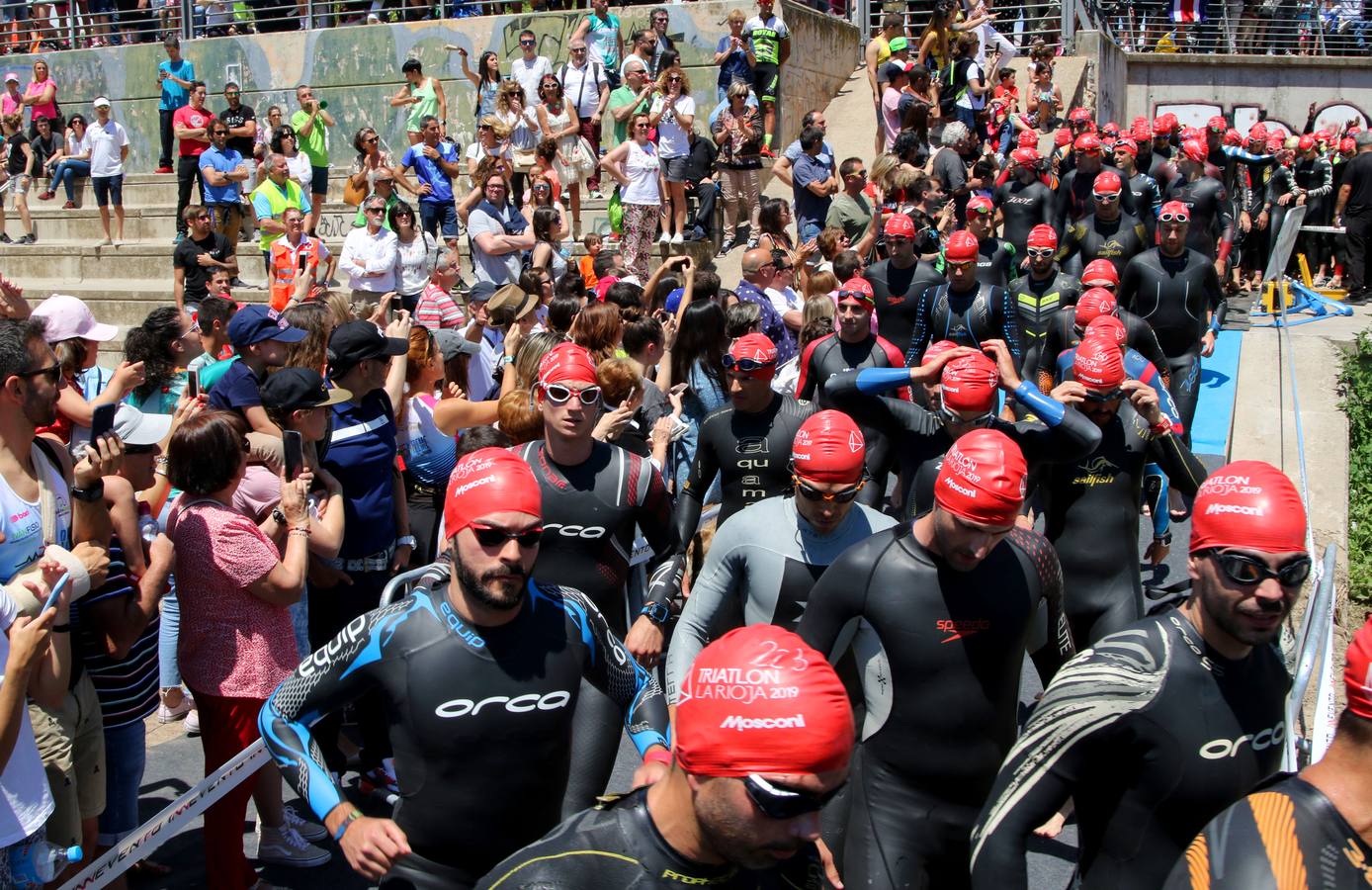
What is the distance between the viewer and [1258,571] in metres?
2.98

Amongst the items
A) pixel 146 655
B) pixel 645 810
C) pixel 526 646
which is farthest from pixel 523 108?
pixel 645 810

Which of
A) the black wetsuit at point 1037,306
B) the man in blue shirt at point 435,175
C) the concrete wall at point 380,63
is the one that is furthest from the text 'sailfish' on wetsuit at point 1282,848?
the concrete wall at point 380,63

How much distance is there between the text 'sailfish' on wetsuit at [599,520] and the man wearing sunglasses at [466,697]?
148cm

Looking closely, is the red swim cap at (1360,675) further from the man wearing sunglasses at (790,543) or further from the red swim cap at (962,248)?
the red swim cap at (962,248)

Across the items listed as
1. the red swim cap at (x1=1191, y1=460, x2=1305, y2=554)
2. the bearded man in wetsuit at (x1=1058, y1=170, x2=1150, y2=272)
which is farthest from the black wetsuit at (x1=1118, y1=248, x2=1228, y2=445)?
the red swim cap at (x1=1191, y1=460, x2=1305, y2=554)

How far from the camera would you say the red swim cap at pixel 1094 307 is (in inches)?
301

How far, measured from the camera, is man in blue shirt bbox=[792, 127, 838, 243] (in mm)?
13320

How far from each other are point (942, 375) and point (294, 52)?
59.5ft

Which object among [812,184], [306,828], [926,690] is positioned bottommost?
→ [306,828]

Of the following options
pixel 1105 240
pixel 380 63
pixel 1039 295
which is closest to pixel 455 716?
pixel 1039 295

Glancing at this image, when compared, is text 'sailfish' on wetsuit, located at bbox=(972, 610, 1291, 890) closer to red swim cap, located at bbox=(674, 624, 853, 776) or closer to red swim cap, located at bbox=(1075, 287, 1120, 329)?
red swim cap, located at bbox=(674, 624, 853, 776)

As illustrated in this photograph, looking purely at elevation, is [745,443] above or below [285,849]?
above

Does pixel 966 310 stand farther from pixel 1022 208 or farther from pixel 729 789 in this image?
pixel 729 789

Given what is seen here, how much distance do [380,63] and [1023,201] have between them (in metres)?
11.5
